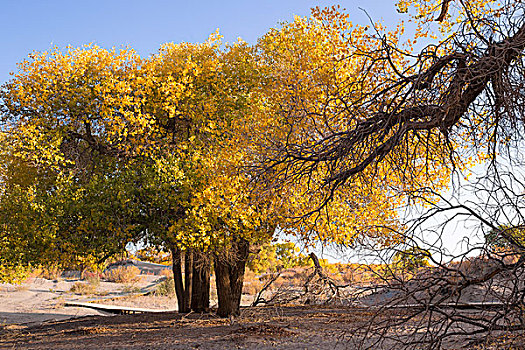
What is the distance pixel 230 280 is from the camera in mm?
11461

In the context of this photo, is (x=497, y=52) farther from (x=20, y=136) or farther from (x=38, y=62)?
(x=38, y=62)

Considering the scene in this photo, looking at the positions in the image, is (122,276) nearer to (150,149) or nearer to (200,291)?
(200,291)

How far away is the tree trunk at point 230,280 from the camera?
11141 mm

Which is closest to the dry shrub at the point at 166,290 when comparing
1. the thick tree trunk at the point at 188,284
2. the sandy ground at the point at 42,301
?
the sandy ground at the point at 42,301

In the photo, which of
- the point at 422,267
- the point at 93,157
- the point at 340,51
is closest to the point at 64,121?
the point at 93,157

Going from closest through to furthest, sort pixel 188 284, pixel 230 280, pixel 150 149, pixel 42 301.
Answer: pixel 150 149, pixel 230 280, pixel 188 284, pixel 42 301

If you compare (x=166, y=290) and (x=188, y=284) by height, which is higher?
(x=188, y=284)

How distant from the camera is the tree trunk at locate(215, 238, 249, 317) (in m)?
11.1

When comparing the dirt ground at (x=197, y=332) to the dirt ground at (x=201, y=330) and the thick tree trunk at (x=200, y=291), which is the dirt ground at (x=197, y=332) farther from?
the thick tree trunk at (x=200, y=291)

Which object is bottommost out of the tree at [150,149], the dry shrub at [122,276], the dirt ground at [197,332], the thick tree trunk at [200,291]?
the dirt ground at [197,332]

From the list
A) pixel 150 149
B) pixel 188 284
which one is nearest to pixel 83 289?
pixel 188 284

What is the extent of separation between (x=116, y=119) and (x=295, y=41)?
4716 millimetres

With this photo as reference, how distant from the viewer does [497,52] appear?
3.58 m

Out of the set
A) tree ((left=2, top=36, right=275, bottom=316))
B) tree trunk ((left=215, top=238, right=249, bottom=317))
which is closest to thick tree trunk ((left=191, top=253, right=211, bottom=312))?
tree ((left=2, top=36, right=275, bottom=316))
